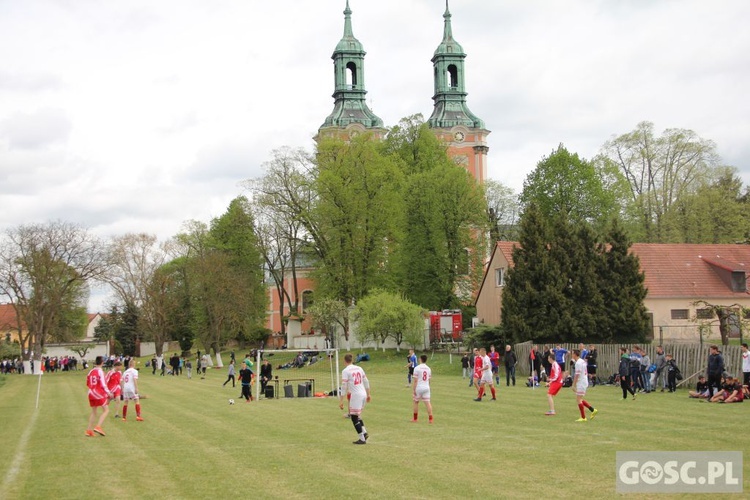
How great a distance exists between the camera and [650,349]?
32.4m

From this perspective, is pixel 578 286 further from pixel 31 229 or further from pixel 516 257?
pixel 31 229

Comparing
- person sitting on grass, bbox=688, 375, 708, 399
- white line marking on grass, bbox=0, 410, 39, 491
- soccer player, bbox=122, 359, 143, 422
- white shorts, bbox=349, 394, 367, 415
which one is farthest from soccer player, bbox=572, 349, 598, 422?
white line marking on grass, bbox=0, 410, 39, 491

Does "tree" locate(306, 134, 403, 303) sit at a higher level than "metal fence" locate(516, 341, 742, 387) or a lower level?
higher

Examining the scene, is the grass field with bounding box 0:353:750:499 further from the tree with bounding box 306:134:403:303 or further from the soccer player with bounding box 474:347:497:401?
the tree with bounding box 306:134:403:303

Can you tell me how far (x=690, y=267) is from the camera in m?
49.8

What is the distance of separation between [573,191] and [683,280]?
697 inches

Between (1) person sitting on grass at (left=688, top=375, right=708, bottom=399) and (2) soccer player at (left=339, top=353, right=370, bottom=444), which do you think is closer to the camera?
(2) soccer player at (left=339, top=353, right=370, bottom=444)

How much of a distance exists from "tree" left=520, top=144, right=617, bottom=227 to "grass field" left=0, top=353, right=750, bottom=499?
39.5 metres

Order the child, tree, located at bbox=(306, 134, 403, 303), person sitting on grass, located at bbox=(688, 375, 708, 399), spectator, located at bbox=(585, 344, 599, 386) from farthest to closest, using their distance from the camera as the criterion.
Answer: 1. tree, located at bbox=(306, 134, 403, 303)
2. spectator, located at bbox=(585, 344, 599, 386)
3. the child
4. person sitting on grass, located at bbox=(688, 375, 708, 399)

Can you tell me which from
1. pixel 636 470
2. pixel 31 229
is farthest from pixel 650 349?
pixel 31 229

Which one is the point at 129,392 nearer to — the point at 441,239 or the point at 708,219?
the point at 441,239

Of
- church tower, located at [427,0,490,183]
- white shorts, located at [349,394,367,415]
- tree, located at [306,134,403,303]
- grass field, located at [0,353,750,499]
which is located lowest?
grass field, located at [0,353,750,499]

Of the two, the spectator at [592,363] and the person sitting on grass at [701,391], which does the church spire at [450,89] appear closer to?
the spectator at [592,363]

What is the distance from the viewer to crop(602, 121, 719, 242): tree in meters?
68.9
